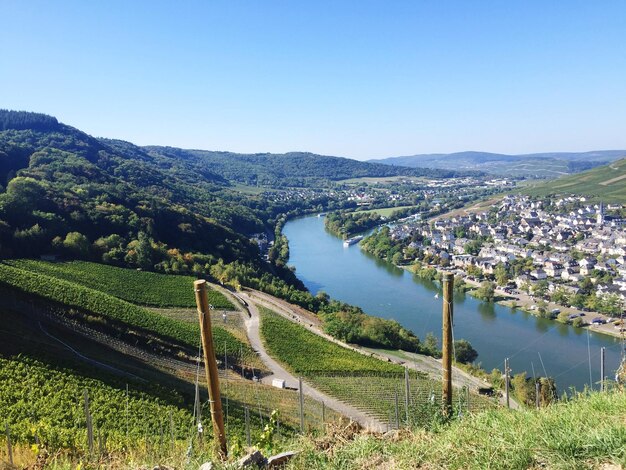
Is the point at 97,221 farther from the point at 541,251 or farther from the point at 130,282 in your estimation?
the point at 541,251

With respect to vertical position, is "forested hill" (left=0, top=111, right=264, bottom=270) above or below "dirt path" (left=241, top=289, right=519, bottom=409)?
above

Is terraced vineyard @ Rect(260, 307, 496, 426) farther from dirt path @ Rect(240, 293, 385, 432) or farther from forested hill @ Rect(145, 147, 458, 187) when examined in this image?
forested hill @ Rect(145, 147, 458, 187)

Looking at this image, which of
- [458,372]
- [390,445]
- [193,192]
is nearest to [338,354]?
[458,372]

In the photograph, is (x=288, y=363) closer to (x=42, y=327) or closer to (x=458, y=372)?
(x=458, y=372)

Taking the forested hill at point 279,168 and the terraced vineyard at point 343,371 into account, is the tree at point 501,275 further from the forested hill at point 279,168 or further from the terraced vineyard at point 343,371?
the forested hill at point 279,168

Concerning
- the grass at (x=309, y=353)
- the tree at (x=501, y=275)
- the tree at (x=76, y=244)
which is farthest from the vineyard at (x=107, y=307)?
the tree at (x=501, y=275)

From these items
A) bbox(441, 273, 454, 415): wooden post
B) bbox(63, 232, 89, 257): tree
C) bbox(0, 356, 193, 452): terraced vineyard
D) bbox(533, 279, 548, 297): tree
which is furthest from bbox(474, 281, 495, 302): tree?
bbox(441, 273, 454, 415): wooden post

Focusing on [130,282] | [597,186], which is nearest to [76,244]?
[130,282]
